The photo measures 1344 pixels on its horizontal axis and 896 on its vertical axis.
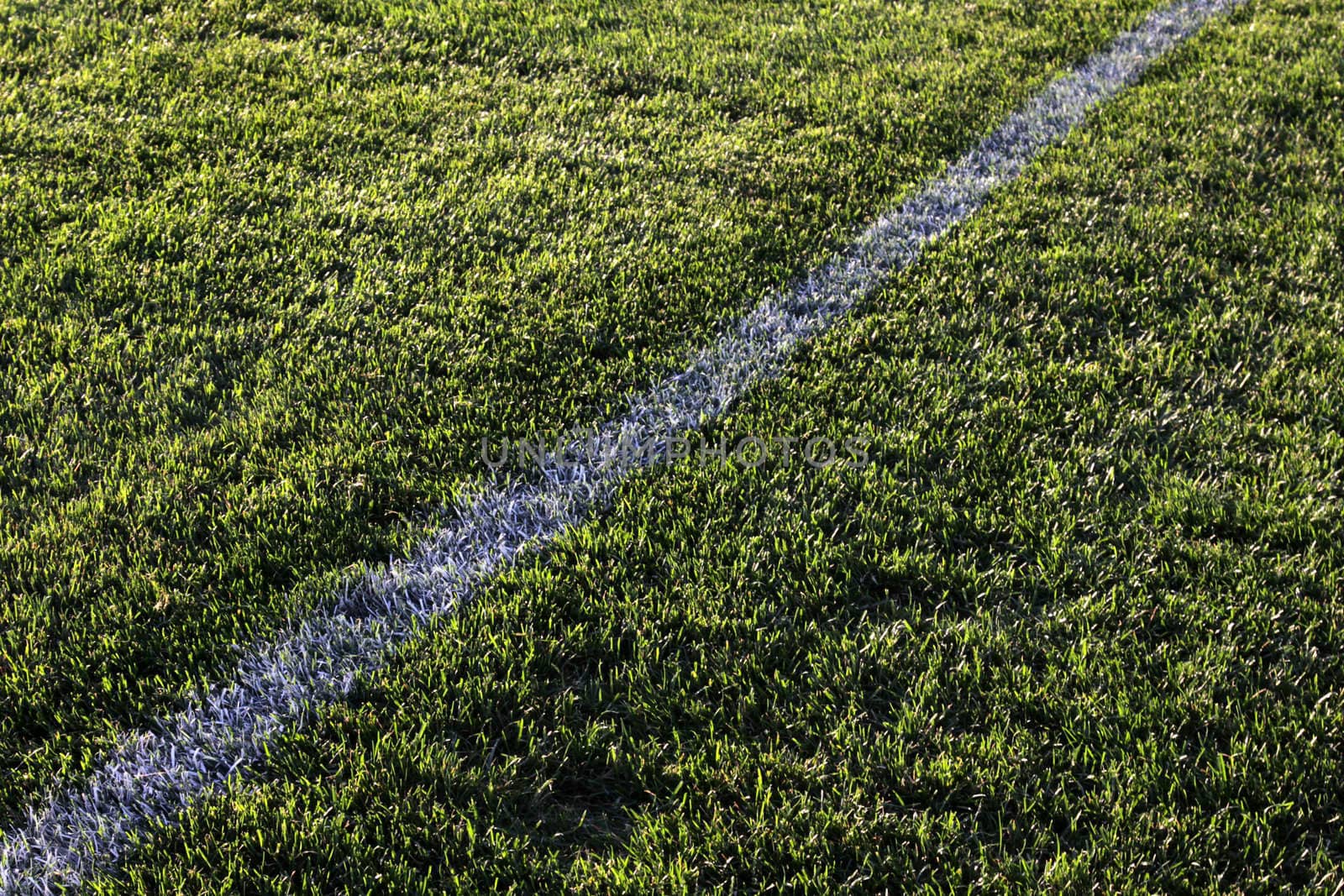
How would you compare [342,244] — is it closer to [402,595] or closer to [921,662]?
[402,595]

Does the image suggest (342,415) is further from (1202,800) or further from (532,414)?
(1202,800)

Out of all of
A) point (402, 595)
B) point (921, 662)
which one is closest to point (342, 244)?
point (402, 595)

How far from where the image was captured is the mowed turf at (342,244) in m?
2.19

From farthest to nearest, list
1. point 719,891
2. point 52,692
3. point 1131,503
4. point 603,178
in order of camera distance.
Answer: point 603,178, point 1131,503, point 52,692, point 719,891

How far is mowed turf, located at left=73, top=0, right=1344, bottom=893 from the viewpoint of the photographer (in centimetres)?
174

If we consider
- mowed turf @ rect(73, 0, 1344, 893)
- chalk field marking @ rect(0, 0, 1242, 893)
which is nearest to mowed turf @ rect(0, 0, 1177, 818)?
chalk field marking @ rect(0, 0, 1242, 893)

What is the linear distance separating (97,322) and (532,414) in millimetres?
1171

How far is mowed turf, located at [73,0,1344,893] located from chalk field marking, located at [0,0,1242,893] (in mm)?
68

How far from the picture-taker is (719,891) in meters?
1.69

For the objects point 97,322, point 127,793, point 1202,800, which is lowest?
point 1202,800

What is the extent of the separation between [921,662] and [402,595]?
1.00 m

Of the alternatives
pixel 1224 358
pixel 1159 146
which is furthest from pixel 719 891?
pixel 1159 146

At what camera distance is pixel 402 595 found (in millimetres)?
2162

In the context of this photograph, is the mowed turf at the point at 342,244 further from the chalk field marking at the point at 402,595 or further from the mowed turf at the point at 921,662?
the mowed turf at the point at 921,662
